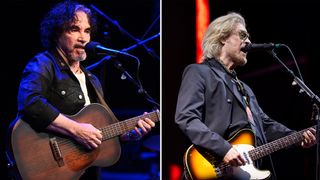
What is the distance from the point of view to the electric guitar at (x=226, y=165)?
2904 mm

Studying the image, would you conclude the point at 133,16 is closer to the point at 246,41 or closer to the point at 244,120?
the point at 246,41

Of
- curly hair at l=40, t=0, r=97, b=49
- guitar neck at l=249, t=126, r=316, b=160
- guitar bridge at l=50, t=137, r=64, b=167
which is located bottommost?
guitar neck at l=249, t=126, r=316, b=160

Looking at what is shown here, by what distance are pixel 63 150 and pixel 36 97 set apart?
1.29ft

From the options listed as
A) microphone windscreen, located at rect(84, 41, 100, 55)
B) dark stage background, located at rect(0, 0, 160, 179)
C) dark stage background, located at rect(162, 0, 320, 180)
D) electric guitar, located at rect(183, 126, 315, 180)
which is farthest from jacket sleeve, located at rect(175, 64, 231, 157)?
dark stage background, located at rect(162, 0, 320, 180)

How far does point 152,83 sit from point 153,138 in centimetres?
48

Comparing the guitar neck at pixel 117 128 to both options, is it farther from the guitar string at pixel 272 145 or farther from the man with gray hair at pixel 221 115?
the guitar string at pixel 272 145

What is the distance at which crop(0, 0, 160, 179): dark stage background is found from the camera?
3461 millimetres

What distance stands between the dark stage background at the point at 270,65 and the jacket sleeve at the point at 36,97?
1479 mm

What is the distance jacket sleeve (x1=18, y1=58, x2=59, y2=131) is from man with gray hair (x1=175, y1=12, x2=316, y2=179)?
859 mm

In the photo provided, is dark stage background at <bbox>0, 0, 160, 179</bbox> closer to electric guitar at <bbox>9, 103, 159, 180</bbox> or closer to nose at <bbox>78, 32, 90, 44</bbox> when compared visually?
nose at <bbox>78, 32, 90, 44</bbox>

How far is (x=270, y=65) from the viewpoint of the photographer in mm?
4543

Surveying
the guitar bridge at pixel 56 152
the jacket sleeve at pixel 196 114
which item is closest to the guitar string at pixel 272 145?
the jacket sleeve at pixel 196 114

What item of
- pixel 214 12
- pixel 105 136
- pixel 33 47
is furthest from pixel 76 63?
pixel 214 12

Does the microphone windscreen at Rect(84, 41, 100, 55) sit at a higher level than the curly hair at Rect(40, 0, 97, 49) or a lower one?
lower
